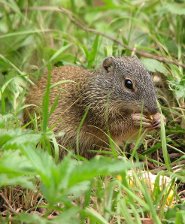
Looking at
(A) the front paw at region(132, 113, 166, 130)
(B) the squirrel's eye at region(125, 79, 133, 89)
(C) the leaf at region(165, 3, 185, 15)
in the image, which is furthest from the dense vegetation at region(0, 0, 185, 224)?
(B) the squirrel's eye at region(125, 79, 133, 89)

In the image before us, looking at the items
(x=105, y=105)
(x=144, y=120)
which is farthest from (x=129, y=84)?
(x=144, y=120)

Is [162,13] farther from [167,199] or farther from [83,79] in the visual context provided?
[167,199]

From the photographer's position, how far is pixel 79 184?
2.86 metres

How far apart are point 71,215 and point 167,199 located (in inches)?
35.4

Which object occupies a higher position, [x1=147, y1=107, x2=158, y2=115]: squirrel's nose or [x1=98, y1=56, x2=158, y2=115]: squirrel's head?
[x1=98, y1=56, x2=158, y2=115]: squirrel's head

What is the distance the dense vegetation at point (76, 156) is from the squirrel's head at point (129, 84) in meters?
0.20

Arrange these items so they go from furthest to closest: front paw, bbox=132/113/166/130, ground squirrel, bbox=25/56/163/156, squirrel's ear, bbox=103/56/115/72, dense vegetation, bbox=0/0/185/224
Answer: squirrel's ear, bbox=103/56/115/72 → ground squirrel, bbox=25/56/163/156 → front paw, bbox=132/113/166/130 → dense vegetation, bbox=0/0/185/224

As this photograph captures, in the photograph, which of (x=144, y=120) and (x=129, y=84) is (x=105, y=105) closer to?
(x=129, y=84)

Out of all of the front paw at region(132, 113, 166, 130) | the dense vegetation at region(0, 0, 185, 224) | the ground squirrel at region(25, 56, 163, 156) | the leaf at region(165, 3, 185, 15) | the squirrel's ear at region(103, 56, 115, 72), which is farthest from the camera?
the leaf at region(165, 3, 185, 15)

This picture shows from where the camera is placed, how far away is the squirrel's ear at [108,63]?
491 centimetres

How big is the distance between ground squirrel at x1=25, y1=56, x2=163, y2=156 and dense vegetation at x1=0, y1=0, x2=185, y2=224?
0.19 meters

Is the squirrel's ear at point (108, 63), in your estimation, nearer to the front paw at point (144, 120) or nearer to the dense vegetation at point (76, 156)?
the dense vegetation at point (76, 156)

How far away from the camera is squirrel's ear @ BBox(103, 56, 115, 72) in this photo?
16.1ft

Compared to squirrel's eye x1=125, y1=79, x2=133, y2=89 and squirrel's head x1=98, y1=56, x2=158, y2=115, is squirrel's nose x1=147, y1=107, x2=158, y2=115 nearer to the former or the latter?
squirrel's head x1=98, y1=56, x2=158, y2=115
